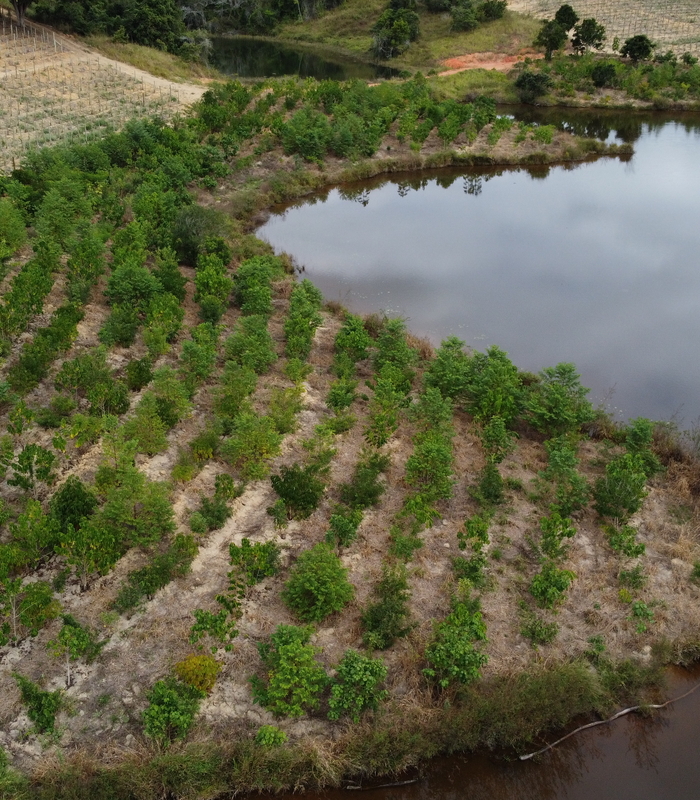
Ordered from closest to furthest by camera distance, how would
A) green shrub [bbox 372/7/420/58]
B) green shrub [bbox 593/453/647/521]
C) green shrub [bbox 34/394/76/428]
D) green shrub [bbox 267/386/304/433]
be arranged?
green shrub [bbox 593/453/647/521] → green shrub [bbox 34/394/76/428] → green shrub [bbox 267/386/304/433] → green shrub [bbox 372/7/420/58]

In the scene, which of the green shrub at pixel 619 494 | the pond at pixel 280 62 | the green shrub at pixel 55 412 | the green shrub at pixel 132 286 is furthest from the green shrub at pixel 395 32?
the green shrub at pixel 619 494

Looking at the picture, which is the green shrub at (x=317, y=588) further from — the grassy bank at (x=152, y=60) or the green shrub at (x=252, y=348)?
the grassy bank at (x=152, y=60)

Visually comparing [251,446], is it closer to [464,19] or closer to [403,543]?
[403,543]

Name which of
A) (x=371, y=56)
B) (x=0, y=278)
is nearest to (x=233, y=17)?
(x=371, y=56)

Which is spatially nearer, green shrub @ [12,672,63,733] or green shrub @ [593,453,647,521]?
green shrub @ [12,672,63,733]

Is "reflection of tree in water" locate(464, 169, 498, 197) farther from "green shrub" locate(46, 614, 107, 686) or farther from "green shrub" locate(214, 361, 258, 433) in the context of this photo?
"green shrub" locate(46, 614, 107, 686)

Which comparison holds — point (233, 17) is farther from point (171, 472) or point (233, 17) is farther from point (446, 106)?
point (171, 472)

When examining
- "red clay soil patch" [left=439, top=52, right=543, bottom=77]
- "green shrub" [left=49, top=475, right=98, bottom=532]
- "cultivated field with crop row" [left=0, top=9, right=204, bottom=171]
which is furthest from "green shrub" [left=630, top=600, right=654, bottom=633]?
"red clay soil patch" [left=439, top=52, right=543, bottom=77]
